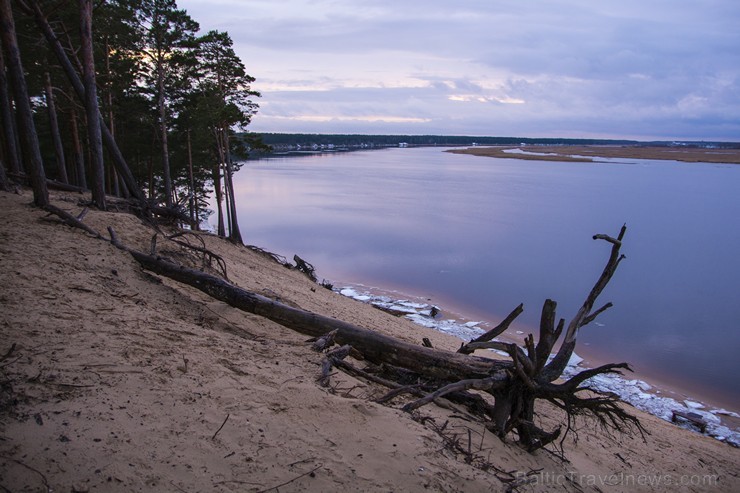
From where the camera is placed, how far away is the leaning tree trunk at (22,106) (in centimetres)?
880

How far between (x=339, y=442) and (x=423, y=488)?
0.71 m

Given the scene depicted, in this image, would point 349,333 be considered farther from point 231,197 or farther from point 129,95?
point 129,95

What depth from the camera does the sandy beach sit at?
9.43 ft

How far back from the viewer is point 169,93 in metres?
22.0

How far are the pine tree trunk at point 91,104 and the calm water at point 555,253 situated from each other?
33.6 feet

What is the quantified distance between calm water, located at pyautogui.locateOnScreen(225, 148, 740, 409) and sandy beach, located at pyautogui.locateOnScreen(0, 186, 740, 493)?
8285 millimetres

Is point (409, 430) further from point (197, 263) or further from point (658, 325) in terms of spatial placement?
point (658, 325)

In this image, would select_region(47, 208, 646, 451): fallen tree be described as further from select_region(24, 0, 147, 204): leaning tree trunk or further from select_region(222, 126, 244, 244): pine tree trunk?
select_region(222, 126, 244, 244): pine tree trunk

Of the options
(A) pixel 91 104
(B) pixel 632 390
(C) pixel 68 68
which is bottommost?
(B) pixel 632 390

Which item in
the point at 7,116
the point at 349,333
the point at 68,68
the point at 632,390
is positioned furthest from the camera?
the point at 7,116

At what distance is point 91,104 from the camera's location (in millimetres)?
10445

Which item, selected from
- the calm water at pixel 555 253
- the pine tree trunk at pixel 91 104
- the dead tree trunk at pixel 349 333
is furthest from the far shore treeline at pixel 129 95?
the calm water at pixel 555 253

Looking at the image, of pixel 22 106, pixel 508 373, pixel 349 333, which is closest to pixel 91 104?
pixel 22 106

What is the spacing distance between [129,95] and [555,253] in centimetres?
2380
